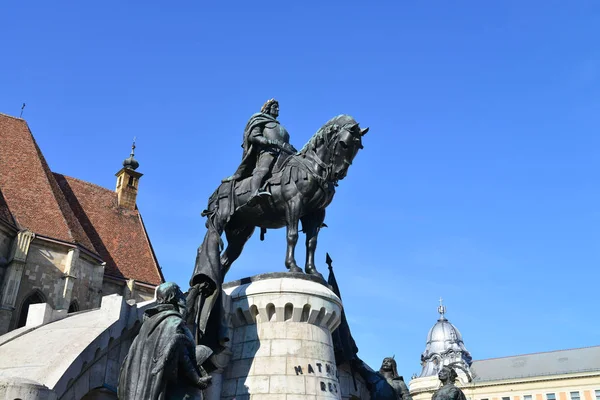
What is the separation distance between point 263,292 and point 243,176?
2.13 metres

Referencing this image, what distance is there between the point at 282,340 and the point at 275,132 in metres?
3.34

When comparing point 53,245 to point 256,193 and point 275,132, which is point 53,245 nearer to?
point 275,132

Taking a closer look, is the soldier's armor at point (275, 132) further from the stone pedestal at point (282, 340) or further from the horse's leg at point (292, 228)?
the stone pedestal at point (282, 340)

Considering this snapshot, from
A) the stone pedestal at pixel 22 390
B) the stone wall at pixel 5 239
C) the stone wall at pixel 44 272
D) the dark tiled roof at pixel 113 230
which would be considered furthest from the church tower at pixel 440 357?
the stone pedestal at pixel 22 390

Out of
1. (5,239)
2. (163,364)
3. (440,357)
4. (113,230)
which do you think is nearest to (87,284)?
(5,239)

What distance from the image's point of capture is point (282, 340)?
8078 millimetres

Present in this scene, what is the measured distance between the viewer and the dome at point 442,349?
189 feet

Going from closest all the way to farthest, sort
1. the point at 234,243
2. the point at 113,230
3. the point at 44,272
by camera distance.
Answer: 1. the point at 234,243
2. the point at 44,272
3. the point at 113,230

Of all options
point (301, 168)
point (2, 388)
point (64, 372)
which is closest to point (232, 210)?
point (301, 168)

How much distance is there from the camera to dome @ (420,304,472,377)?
57594mm

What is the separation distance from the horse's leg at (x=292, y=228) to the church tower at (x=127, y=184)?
33.2 m

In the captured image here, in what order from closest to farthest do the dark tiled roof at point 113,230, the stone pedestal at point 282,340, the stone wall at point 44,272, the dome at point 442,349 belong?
1. the stone pedestal at point 282,340
2. the stone wall at point 44,272
3. the dark tiled roof at point 113,230
4. the dome at point 442,349

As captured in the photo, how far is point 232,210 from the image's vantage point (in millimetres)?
9219

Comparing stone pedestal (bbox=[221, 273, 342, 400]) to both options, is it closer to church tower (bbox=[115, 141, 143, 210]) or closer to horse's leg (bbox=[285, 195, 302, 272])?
horse's leg (bbox=[285, 195, 302, 272])
